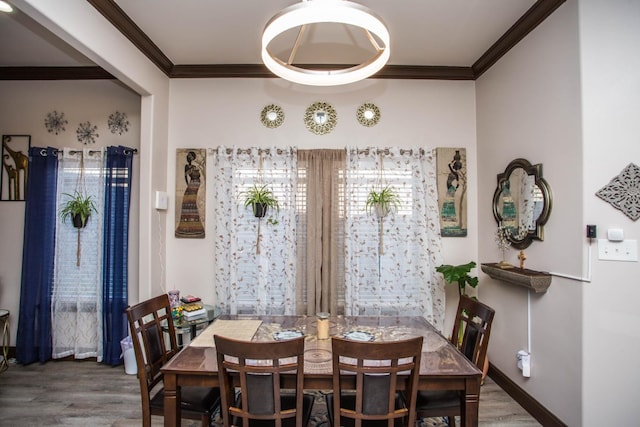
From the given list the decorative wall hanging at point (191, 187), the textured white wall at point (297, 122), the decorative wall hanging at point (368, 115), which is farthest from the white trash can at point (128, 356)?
the decorative wall hanging at point (368, 115)

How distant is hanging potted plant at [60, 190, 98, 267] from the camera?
3.22m

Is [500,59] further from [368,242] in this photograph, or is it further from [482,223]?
[368,242]

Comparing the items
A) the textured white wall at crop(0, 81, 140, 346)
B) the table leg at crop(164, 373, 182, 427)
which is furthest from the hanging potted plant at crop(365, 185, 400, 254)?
the textured white wall at crop(0, 81, 140, 346)

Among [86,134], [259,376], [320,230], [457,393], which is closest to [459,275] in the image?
[457,393]

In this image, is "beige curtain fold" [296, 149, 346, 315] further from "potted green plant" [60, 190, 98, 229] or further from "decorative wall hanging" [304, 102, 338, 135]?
"potted green plant" [60, 190, 98, 229]

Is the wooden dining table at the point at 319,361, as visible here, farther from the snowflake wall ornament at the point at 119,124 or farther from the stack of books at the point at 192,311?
the snowflake wall ornament at the point at 119,124

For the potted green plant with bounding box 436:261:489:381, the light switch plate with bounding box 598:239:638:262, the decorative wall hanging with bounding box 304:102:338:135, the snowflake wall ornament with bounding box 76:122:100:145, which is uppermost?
the decorative wall hanging with bounding box 304:102:338:135

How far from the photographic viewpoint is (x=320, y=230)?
10.9 ft

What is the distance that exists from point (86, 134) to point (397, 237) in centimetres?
347

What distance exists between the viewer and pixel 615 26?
2037mm

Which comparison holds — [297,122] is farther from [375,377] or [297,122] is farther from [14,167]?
[14,167]

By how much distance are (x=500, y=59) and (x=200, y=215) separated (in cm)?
332

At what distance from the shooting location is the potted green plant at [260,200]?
3250 millimetres

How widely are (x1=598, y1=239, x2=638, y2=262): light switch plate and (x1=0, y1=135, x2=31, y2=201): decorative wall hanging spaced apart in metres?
5.06
